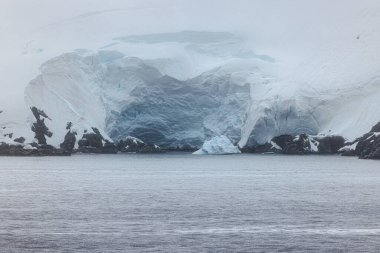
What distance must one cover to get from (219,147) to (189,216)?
79.8m

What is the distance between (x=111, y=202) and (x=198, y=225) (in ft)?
32.8

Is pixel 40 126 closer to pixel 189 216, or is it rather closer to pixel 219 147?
pixel 219 147

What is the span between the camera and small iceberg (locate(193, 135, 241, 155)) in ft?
356

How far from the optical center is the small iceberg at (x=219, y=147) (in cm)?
10844

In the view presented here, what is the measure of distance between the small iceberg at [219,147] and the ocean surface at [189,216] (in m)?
54.3

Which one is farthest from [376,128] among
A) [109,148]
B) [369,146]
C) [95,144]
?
[109,148]

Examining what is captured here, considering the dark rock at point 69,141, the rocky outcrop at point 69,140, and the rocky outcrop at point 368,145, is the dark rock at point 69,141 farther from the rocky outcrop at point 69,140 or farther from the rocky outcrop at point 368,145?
the rocky outcrop at point 368,145

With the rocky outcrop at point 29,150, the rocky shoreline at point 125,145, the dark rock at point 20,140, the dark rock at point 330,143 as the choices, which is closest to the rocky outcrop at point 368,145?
the rocky shoreline at point 125,145

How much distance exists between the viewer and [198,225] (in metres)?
28.3

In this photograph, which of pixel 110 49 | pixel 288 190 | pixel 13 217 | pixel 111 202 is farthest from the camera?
pixel 110 49

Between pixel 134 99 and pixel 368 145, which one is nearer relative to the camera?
pixel 368 145

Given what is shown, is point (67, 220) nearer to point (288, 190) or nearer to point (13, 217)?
point (13, 217)

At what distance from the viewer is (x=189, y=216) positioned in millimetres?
31219

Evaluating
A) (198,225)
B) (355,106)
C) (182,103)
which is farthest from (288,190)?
(182,103)
